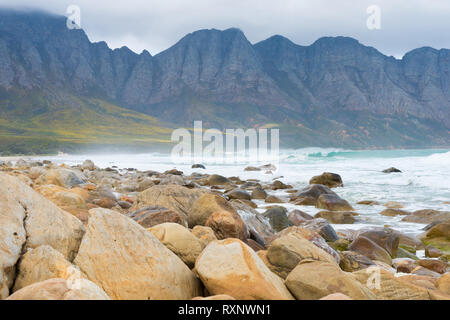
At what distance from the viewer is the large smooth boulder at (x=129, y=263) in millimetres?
3316

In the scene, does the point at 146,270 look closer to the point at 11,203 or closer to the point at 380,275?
the point at 11,203

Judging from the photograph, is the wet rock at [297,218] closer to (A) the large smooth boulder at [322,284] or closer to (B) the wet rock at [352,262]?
(B) the wet rock at [352,262]

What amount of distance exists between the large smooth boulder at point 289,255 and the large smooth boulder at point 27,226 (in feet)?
7.40

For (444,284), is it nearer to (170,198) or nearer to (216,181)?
(170,198)

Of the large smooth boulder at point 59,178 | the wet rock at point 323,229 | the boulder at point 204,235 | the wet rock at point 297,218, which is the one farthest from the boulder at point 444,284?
the large smooth boulder at point 59,178

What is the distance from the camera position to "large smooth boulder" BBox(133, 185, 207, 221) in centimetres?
779

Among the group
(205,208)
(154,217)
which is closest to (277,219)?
(205,208)

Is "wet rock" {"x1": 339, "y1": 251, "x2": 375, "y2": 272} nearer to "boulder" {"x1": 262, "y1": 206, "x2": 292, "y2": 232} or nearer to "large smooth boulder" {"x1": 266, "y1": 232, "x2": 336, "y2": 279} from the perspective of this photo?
"large smooth boulder" {"x1": 266, "y1": 232, "x2": 336, "y2": 279}

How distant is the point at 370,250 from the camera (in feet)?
23.6

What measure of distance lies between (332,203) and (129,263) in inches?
460

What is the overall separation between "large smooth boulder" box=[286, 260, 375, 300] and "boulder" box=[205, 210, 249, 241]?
7.16 ft

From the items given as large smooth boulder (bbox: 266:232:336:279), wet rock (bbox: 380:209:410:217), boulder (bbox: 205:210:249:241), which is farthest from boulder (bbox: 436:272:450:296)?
wet rock (bbox: 380:209:410:217)

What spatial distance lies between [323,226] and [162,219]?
439cm
